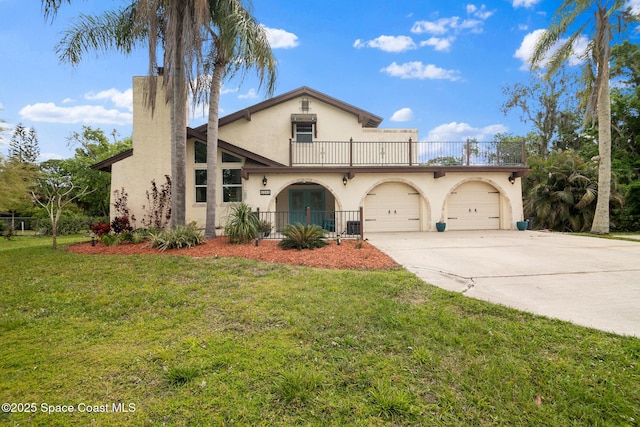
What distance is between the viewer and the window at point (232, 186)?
44.2 feet

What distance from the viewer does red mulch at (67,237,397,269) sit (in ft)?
22.7

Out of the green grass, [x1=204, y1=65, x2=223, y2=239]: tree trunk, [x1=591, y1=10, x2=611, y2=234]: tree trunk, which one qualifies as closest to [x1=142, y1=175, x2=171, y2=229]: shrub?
[x1=204, y1=65, x2=223, y2=239]: tree trunk

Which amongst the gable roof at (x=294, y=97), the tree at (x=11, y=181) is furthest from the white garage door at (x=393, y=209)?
the tree at (x=11, y=181)

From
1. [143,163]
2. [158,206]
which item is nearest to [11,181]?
[143,163]

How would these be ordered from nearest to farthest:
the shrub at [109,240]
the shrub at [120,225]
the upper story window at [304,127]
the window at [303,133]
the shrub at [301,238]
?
the shrub at [301,238]
the shrub at [109,240]
the shrub at [120,225]
the upper story window at [304,127]
the window at [303,133]

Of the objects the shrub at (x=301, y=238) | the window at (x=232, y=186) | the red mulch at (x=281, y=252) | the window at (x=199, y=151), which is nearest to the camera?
the red mulch at (x=281, y=252)

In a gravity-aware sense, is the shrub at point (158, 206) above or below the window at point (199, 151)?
below

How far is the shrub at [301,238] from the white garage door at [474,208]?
28.4 ft

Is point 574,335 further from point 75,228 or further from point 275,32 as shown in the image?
point 75,228

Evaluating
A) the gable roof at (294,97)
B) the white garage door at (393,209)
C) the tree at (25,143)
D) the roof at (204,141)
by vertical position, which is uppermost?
the tree at (25,143)

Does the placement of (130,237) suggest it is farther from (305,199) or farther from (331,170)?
(331,170)

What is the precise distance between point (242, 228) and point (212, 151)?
345 centimetres

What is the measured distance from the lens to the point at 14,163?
16.9 meters

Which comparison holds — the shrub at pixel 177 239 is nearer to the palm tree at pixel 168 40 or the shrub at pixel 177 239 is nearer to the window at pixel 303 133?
the palm tree at pixel 168 40
